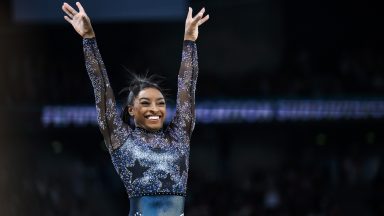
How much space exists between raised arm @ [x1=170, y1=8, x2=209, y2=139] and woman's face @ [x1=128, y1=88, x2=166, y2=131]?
0.31 feet

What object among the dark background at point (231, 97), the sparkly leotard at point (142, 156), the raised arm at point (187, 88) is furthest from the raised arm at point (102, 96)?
the dark background at point (231, 97)

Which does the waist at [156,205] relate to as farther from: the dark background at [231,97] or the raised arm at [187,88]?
the dark background at [231,97]

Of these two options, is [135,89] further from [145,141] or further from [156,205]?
[156,205]

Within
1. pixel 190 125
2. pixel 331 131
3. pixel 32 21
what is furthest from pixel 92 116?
pixel 190 125

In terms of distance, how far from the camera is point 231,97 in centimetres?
1030

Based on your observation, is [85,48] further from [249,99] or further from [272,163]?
[272,163]

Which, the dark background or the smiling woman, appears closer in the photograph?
the smiling woman

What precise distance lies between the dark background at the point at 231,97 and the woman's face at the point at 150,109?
19.9ft

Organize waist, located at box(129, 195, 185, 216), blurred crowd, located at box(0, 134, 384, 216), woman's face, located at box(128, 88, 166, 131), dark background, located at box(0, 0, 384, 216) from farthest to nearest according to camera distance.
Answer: blurred crowd, located at box(0, 134, 384, 216)
dark background, located at box(0, 0, 384, 216)
woman's face, located at box(128, 88, 166, 131)
waist, located at box(129, 195, 185, 216)

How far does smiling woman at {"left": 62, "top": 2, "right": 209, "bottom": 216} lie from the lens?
13.0 ft

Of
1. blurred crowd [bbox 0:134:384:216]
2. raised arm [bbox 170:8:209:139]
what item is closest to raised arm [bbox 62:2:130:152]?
raised arm [bbox 170:8:209:139]

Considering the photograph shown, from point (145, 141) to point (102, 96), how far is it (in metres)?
0.30

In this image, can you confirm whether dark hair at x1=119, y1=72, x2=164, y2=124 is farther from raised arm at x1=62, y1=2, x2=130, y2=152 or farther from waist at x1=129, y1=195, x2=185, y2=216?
waist at x1=129, y1=195, x2=185, y2=216

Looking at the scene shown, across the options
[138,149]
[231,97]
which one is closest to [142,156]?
[138,149]
